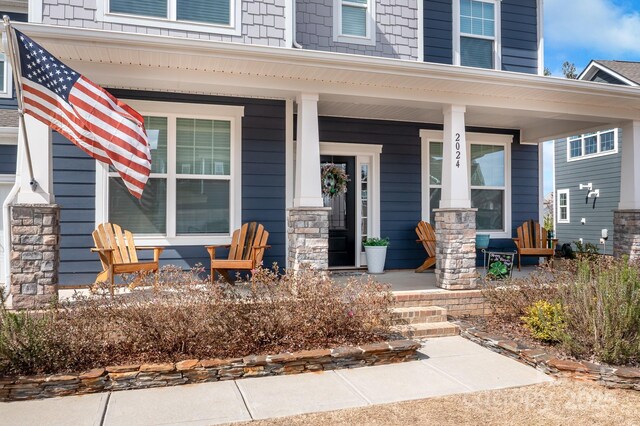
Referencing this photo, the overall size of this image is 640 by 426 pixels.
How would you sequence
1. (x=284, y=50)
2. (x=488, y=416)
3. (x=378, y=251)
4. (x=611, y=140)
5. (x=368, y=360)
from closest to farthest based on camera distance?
(x=488, y=416)
(x=368, y=360)
(x=284, y=50)
(x=378, y=251)
(x=611, y=140)

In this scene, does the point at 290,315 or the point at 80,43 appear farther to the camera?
the point at 80,43

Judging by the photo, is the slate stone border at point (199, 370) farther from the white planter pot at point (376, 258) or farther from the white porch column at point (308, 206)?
the white planter pot at point (376, 258)

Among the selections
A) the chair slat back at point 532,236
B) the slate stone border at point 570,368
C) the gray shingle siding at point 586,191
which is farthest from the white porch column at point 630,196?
the gray shingle siding at point 586,191

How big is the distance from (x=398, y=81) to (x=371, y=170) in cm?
214

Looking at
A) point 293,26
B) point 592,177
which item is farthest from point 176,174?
point 592,177

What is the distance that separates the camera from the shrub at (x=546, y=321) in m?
4.50

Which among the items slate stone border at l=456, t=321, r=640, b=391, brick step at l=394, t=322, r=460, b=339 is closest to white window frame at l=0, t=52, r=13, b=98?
brick step at l=394, t=322, r=460, b=339

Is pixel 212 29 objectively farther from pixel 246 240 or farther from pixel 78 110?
pixel 246 240

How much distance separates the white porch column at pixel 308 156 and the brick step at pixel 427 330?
1754 mm

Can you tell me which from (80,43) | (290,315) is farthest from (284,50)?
(290,315)

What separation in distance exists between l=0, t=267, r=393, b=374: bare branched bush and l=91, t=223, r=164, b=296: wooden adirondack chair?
3.24 ft

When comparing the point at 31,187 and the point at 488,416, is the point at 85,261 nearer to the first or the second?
the point at 31,187

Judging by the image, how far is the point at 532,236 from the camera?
26.8 feet

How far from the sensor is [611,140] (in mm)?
13477
